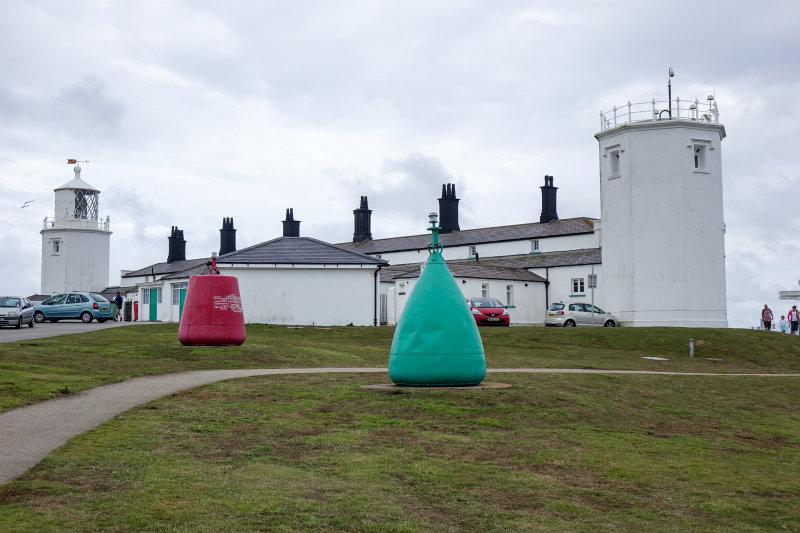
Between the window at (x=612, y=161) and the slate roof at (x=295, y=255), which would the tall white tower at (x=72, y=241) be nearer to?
the slate roof at (x=295, y=255)

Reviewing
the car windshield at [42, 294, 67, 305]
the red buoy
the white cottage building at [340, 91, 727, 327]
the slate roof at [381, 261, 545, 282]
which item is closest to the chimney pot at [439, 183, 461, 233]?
the slate roof at [381, 261, 545, 282]

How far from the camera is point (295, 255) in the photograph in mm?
44469

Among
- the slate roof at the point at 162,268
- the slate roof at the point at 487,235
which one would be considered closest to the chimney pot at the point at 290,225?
the slate roof at the point at 487,235

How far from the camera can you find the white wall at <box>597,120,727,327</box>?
41.6m

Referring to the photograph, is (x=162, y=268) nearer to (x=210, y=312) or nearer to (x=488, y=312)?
(x=488, y=312)

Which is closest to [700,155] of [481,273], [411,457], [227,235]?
[481,273]

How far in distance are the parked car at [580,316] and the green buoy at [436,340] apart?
1173 inches

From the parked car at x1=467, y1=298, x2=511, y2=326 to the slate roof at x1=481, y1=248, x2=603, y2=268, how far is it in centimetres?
1114

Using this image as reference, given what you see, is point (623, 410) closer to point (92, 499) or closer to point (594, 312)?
point (92, 499)

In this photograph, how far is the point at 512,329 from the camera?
37.3m

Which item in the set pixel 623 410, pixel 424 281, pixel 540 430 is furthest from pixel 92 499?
pixel 623 410

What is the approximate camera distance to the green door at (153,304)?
200ft

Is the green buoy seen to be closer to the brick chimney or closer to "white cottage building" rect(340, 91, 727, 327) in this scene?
"white cottage building" rect(340, 91, 727, 327)

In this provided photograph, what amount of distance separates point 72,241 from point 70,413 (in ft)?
199
